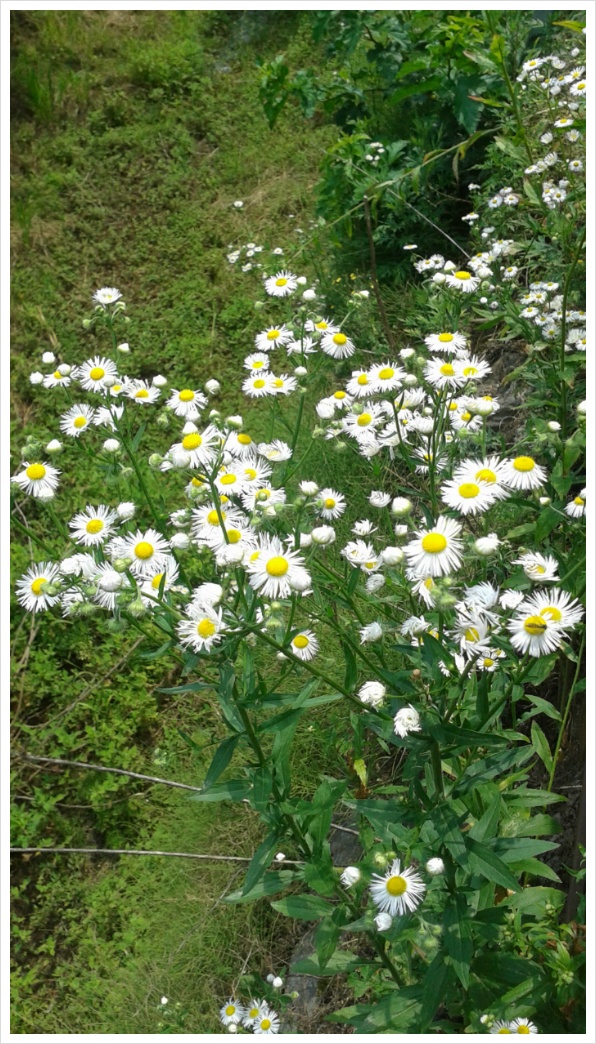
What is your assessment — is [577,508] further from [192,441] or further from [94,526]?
[94,526]

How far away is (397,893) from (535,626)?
0.54 metres

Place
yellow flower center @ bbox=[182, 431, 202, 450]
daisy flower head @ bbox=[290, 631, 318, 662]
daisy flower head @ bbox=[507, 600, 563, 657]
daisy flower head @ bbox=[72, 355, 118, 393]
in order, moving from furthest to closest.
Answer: daisy flower head @ bbox=[72, 355, 118, 393]
daisy flower head @ bbox=[290, 631, 318, 662]
yellow flower center @ bbox=[182, 431, 202, 450]
daisy flower head @ bbox=[507, 600, 563, 657]

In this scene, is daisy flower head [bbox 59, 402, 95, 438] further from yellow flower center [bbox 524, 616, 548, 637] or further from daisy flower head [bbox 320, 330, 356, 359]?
yellow flower center [bbox 524, 616, 548, 637]

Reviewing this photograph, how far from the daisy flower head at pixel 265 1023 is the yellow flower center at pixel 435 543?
1264 millimetres

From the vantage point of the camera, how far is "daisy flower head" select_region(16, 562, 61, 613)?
1680 millimetres

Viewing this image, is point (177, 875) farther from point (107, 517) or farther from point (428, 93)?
point (428, 93)

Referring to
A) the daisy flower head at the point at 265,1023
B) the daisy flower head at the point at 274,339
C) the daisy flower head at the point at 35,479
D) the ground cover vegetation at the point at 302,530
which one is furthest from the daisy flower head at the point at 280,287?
the daisy flower head at the point at 265,1023

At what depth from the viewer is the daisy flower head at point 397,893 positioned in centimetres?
137

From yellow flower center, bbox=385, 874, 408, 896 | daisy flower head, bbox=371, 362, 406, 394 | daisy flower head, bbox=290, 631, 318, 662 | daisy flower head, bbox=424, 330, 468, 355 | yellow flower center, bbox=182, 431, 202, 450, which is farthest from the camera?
daisy flower head, bbox=424, 330, 468, 355

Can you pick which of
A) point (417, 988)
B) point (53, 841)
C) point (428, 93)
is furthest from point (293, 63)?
point (417, 988)

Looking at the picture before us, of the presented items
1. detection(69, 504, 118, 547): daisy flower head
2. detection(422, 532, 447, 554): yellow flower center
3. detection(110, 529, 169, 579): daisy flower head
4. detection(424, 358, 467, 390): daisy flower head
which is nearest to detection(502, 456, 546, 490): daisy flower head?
detection(422, 532, 447, 554): yellow flower center

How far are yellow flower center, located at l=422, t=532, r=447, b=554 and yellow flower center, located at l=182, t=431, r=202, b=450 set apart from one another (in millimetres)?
540

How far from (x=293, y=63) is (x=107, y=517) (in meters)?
4.73

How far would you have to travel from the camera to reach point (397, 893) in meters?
1.38
